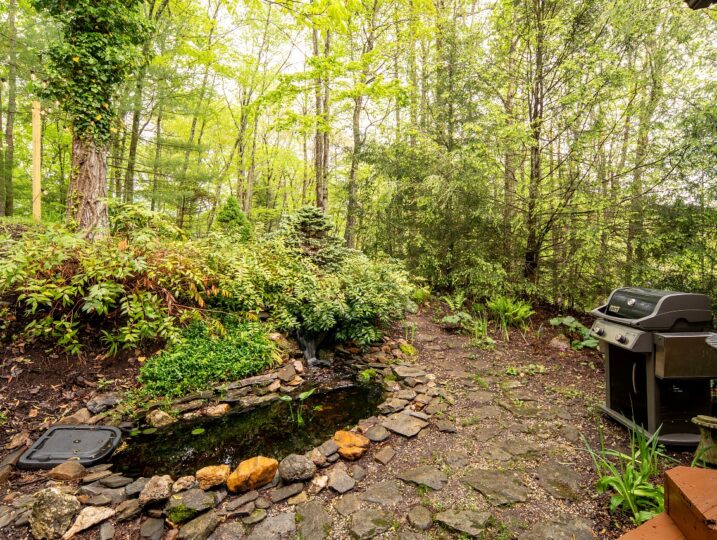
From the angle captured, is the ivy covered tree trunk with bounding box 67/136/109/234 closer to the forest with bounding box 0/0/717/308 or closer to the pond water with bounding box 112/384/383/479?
the forest with bounding box 0/0/717/308

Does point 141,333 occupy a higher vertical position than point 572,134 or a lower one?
lower

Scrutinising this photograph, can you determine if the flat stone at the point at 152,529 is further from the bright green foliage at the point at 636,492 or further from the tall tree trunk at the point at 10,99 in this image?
the tall tree trunk at the point at 10,99

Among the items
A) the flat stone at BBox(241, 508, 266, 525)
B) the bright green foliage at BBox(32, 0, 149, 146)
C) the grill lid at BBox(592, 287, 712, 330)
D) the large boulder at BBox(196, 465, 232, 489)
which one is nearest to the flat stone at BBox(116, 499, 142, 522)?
the large boulder at BBox(196, 465, 232, 489)

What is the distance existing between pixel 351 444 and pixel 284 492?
664 mm

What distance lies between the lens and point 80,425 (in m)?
2.93

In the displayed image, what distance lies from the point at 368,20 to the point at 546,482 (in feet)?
34.9

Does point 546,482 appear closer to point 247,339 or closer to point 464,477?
point 464,477

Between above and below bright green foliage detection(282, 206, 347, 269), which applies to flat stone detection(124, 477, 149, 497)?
below

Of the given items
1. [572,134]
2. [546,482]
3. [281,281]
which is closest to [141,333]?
[281,281]

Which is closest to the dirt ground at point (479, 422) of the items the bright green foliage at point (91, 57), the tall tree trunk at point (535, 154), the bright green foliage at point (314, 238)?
the tall tree trunk at point (535, 154)

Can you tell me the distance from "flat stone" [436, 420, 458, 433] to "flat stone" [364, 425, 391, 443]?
486 millimetres

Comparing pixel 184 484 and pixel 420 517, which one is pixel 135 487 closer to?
pixel 184 484

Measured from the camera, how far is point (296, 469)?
7.86 feet

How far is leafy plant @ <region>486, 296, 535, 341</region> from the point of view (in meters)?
5.37
